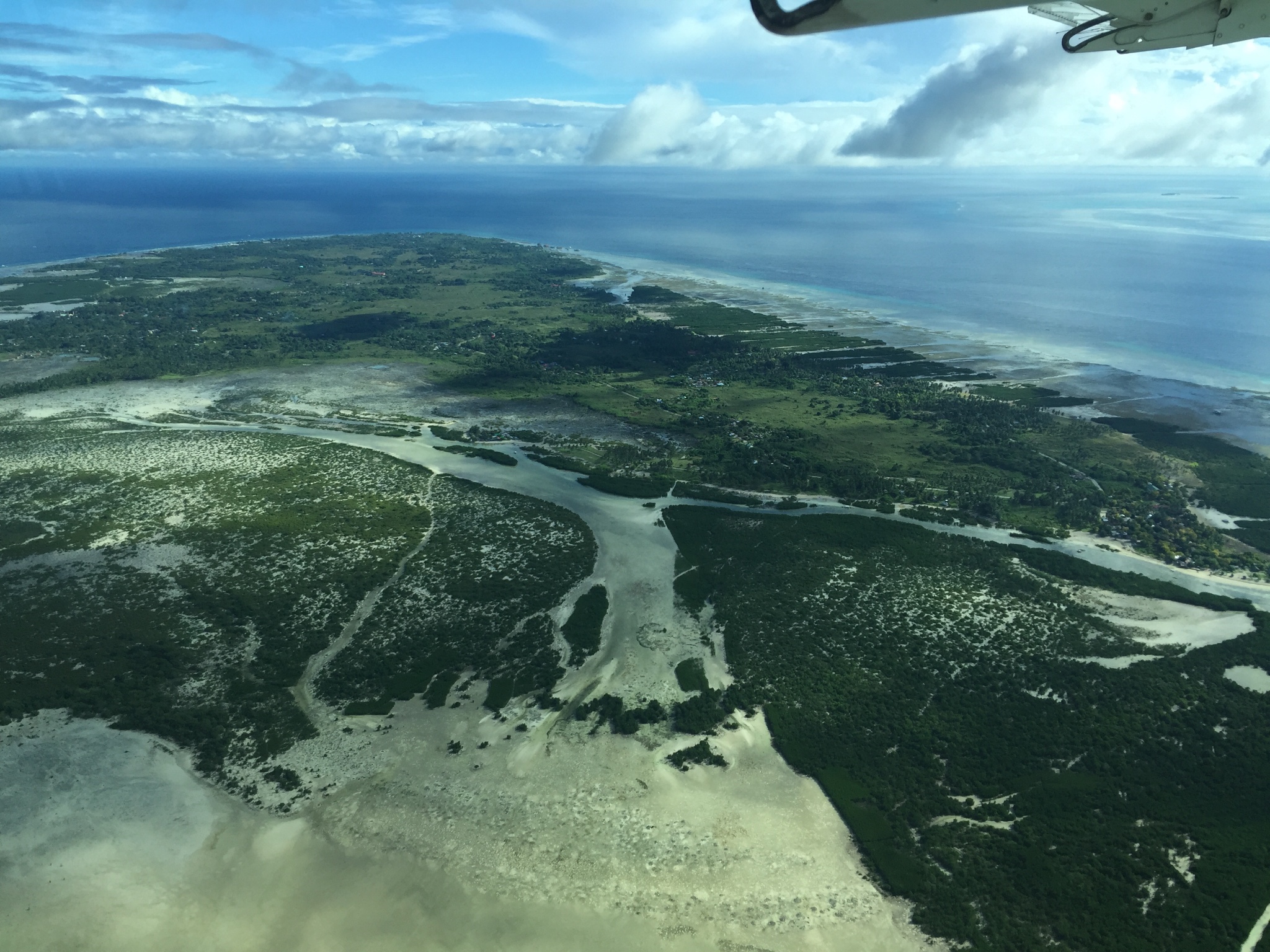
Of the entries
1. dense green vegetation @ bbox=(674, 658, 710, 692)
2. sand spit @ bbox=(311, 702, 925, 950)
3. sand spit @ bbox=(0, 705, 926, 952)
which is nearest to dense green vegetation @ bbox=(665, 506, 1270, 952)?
dense green vegetation @ bbox=(674, 658, 710, 692)

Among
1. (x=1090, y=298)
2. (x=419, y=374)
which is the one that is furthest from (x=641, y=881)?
(x=1090, y=298)

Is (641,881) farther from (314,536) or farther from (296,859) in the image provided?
(314,536)

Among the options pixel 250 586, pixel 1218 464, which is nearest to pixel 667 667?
pixel 250 586

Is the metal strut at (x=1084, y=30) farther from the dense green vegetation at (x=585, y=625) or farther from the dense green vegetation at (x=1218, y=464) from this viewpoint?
the dense green vegetation at (x=1218, y=464)

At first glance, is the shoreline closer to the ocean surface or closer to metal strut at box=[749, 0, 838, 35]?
the ocean surface

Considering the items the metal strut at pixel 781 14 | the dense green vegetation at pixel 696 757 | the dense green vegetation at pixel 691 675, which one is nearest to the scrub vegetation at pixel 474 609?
the dense green vegetation at pixel 691 675
